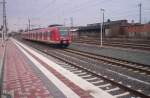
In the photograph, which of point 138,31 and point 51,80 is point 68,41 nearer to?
point 51,80

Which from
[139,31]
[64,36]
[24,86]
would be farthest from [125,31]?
[24,86]

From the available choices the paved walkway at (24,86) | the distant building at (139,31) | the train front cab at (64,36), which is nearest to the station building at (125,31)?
the distant building at (139,31)

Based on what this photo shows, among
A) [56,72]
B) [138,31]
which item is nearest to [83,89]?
[56,72]

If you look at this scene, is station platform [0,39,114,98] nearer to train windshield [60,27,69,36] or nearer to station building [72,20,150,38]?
train windshield [60,27,69,36]

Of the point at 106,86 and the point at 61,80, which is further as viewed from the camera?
the point at 61,80

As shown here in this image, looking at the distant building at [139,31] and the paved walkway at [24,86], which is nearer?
the paved walkway at [24,86]

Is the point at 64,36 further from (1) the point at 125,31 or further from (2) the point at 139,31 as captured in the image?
(1) the point at 125,31

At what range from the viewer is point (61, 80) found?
38.8 ft

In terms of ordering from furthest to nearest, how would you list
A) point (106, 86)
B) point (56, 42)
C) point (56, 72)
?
1. point (56, 42)
2. point (56, 72)
3. point (106, 86)

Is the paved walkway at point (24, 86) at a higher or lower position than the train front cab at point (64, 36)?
lower

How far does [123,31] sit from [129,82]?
2384 inches

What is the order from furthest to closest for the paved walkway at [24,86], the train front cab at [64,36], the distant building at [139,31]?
the distant building at [139,31] → the train front cab at [64,36] → the paved walkway at [24,86]

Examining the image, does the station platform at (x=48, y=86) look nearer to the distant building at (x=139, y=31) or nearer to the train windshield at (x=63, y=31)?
the train windshield at (x=63, y=31)

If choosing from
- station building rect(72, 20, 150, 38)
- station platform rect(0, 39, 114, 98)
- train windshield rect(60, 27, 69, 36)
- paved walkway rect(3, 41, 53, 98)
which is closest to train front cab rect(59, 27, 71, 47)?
train windshield rect(60, 27, 69, 36)
